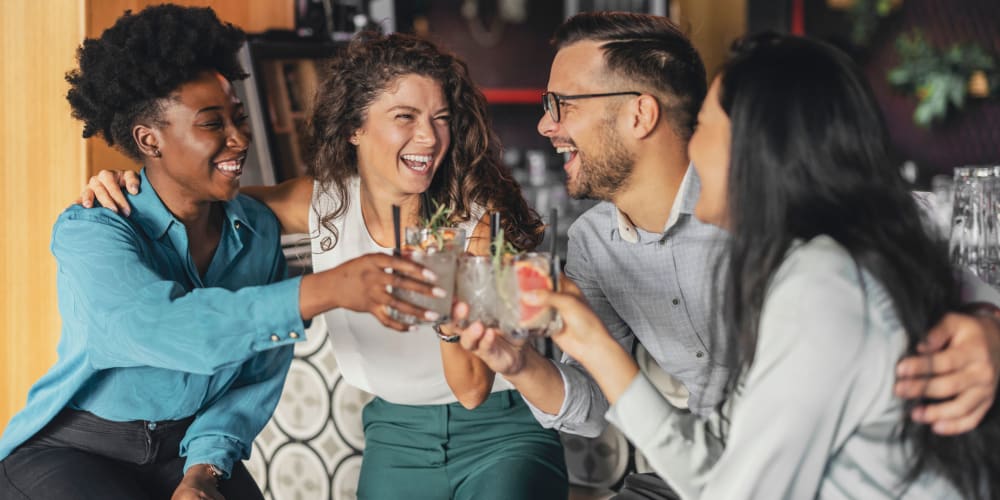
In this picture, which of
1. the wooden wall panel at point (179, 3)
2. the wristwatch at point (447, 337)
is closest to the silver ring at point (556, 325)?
the wristwatch at point (447, 337)

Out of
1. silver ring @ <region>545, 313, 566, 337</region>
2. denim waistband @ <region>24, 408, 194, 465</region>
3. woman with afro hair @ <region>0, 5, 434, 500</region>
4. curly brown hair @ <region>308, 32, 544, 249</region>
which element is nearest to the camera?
silver ring @ <region>545, 313, 566, 337</region>

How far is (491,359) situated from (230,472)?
0.70 m

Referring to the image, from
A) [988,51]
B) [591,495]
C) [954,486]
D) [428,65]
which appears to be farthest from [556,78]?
[988,51]

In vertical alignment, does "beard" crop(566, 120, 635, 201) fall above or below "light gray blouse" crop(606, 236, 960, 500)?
above

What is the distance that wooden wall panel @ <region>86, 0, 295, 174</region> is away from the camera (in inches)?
114

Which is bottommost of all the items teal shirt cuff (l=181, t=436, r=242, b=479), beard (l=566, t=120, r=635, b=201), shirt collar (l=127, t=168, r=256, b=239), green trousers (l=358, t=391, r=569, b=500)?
green trousers (l=358, t=391, r=569, b=500)

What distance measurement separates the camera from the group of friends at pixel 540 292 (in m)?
1.31

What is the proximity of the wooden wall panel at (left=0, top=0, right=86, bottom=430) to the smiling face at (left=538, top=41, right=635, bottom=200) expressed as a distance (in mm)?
1414

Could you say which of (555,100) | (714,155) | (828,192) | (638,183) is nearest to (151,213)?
(555,100)

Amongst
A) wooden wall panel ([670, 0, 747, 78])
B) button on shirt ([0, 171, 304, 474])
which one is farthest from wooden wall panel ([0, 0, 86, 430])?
wooden wall panel ([670, 0, 747, 78])

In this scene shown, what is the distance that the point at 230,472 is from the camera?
6.91ft

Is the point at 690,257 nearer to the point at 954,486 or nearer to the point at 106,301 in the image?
the point at 954,486

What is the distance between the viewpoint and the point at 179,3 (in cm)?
329

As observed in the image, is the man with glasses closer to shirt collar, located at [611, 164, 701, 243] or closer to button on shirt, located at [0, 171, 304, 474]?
shirt collar, located at [611, 164, 701, 243]
